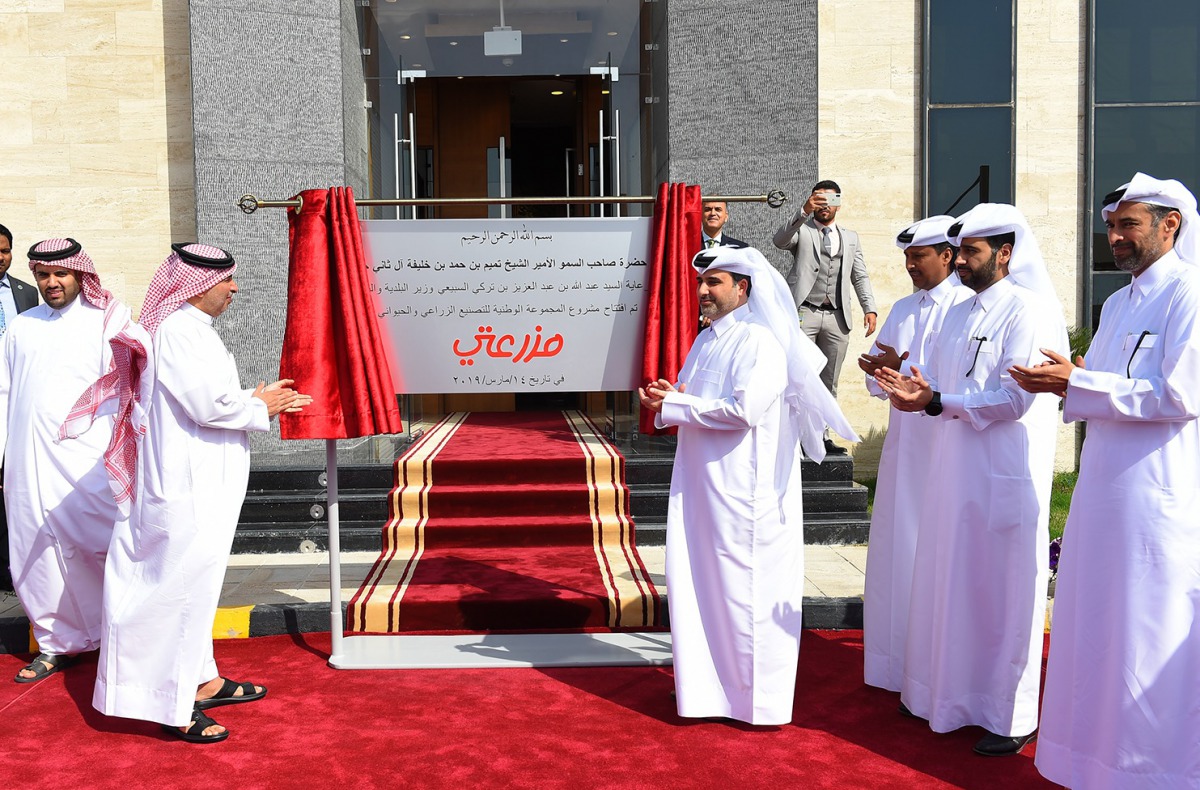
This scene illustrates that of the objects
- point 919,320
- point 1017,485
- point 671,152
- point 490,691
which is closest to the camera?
point 1017,485

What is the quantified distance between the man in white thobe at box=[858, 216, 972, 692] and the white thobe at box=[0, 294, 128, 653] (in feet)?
10.9

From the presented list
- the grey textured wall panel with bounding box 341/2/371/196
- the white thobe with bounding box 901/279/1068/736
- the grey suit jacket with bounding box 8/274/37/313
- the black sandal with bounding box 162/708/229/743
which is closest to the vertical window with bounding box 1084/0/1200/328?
the white thobe with bounding box 901/279/1068/736

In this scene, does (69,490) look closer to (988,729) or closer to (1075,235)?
(988,729)

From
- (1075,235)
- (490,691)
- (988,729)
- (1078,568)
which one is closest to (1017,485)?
(1078,568)

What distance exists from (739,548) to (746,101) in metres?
4.69

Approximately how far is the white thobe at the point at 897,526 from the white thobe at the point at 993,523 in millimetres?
378

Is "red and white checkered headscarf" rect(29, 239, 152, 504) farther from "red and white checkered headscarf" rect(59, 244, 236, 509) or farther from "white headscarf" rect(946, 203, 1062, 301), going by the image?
"white headscarf" rect(946, 203, 1062, 301)

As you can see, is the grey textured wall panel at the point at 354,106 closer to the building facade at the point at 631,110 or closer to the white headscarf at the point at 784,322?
the building facade at the point at 631,110

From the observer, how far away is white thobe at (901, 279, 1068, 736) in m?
3.50

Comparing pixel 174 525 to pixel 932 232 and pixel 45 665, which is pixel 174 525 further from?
pixel 932 232

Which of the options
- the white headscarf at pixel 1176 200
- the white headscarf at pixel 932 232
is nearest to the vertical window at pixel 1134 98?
the white headscarf at pixel 932 232

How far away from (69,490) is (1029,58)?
7.71 m

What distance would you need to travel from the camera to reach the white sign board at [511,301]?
468cm

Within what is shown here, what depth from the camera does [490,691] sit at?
13.6 ft
